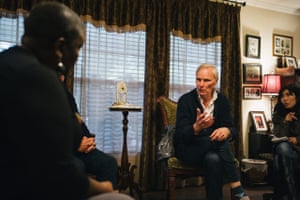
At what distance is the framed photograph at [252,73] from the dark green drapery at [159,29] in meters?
0.30

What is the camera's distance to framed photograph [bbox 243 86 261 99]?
439 centimetres

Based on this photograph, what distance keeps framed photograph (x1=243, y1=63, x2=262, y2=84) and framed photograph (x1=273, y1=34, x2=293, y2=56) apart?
0.45 metres

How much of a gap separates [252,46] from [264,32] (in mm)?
347

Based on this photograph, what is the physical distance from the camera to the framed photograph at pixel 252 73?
4363 millimetres

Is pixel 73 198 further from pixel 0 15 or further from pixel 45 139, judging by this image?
pixel 0 15

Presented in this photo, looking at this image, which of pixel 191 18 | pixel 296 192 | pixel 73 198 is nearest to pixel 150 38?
pixel 191 18

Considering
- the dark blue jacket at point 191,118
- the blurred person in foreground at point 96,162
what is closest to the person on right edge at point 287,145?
the dark blue jacket at point 191,118

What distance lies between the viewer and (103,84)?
11.3 ft

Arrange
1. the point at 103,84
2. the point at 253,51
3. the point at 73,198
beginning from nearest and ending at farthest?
the point at 73,198, the point at 103,84, the point at 253,51

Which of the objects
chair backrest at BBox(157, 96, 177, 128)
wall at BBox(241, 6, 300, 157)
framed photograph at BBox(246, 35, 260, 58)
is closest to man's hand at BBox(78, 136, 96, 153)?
chair backrest at BBox(157, 96, 177, 128)

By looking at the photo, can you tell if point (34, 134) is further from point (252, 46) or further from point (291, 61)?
point (291, 61)

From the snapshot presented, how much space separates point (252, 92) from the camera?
4.44 meters

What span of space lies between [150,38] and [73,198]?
2889mm

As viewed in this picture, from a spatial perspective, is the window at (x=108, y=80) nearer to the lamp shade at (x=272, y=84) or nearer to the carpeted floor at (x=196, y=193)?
the carpeted floor at (x=196, y=193)
